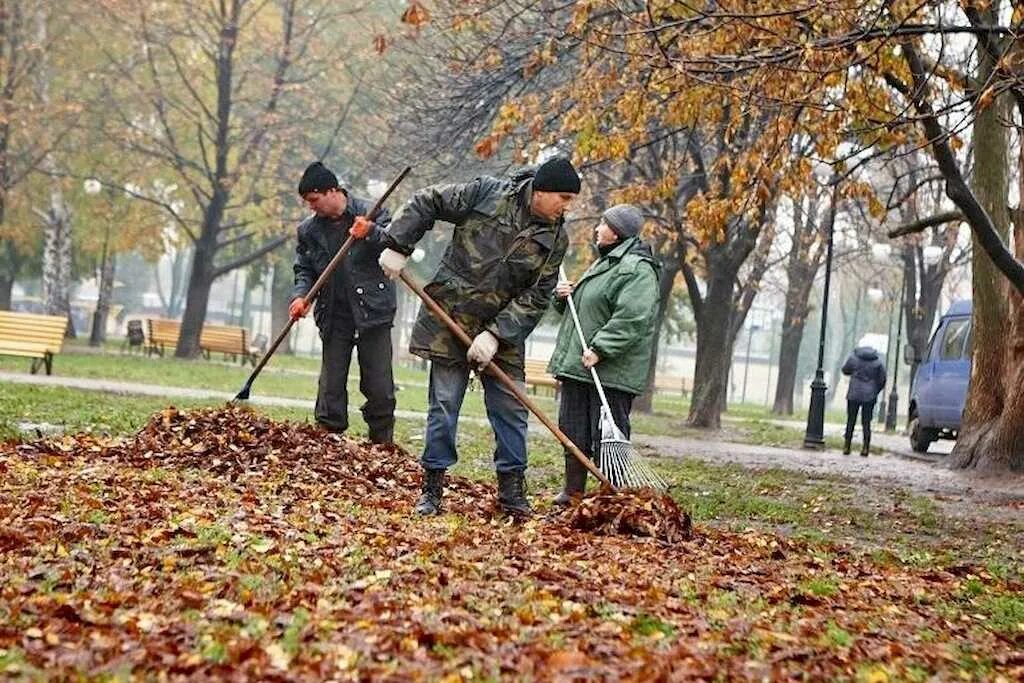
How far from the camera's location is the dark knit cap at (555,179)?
7652mm

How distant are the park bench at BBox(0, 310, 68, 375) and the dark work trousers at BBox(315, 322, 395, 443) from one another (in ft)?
34.5

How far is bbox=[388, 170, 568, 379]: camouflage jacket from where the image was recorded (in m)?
7.82

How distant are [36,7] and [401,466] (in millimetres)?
25484

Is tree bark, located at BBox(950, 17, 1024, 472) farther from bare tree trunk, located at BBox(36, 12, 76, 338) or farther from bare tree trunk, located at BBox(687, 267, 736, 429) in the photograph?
bare tree trunk, located at BBox(36, 12, 76, 338)

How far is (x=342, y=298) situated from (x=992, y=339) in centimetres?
836

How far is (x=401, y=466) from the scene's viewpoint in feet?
32.2

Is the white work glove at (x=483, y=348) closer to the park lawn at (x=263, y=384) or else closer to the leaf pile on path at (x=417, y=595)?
the leaf pile on path at (x=417, y=595)

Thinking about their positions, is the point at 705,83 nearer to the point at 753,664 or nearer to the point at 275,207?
the point at 753,664

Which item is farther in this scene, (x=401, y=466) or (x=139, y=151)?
(x=139, y=151)

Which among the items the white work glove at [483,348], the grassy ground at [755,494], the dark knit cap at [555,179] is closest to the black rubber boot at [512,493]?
the white work glove at [483,348]

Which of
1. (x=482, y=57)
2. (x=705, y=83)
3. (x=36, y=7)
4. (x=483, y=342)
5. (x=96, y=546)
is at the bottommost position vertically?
(x=96, y=546)

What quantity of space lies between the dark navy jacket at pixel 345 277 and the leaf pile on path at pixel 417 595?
62.1 inches

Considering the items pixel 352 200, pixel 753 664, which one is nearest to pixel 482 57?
pixel 352 200

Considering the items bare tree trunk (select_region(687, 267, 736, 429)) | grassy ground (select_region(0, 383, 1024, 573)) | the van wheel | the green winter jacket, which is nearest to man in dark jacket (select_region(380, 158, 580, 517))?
the green winter jacket
